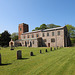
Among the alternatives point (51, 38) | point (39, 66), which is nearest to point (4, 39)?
point (51, 38)

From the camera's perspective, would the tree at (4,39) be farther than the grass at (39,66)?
Yes

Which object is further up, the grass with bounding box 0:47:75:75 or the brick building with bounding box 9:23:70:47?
the brick building with bounding box 9:23:70:47

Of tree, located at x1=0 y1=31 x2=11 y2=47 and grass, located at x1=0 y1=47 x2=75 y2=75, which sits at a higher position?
tree, located at x1=0 y1=31 x2=11 y2=47

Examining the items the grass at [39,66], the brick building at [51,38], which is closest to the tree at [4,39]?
the brick building at [51,38]

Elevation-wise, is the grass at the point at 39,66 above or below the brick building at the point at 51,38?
below

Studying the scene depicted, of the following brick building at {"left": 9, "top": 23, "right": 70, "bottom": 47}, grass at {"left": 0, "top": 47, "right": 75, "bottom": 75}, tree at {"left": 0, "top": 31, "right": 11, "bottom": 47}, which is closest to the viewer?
grass at {"left": 0, "top": 47, "right": 75, "bottom": 75}

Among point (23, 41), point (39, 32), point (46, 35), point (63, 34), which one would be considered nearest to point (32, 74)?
point (63, 34)

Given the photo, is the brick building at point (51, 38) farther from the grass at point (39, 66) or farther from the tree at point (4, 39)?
the grass at point (39, 66)

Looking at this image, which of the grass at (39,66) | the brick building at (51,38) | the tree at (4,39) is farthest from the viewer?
the tree at (4,39)

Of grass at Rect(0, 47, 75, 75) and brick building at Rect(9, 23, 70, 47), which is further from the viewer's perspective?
brick building at Rect(9, 23, 70, 47)

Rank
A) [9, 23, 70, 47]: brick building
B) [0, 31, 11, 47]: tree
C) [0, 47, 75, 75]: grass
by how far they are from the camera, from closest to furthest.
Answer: [0, 47, 75, 75]: grass
[9, 23, 70, 47]: brick building
[0, 31, 11, 47]: tree

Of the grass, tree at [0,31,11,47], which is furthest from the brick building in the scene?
the grass

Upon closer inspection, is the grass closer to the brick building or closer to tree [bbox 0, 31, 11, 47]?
the brick building

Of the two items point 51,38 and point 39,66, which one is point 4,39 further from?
point 39,66
